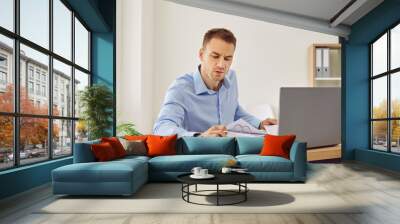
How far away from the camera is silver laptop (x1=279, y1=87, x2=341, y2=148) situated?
704 cm

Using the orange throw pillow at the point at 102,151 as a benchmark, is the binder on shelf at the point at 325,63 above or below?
above

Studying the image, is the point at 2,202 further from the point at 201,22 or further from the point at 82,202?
the point at 201,22

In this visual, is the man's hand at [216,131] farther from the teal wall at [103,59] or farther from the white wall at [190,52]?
the teal wall at [103,59]

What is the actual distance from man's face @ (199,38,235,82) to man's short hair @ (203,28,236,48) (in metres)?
0.07

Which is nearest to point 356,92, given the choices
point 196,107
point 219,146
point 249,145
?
point 196,107

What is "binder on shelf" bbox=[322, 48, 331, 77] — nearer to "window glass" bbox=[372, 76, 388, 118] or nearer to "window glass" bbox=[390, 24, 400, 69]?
"window glass" bbox=[372, 76, 388, 118]

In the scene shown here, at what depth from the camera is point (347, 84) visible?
889 centimetres

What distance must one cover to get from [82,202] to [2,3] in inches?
97.2

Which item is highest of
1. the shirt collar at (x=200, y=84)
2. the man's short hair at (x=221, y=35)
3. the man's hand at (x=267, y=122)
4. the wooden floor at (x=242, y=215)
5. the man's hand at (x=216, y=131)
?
the man's short hair at (x=221, y=35)

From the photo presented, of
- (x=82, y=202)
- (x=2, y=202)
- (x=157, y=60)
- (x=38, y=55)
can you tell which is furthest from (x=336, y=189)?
(x=157, y=60)

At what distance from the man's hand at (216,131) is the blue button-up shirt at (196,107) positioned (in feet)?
0.33

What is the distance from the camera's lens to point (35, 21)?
5719mm

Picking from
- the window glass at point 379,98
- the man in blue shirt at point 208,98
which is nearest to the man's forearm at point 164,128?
the man in blue shirt at point 208,98

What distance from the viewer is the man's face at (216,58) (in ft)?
27.7
